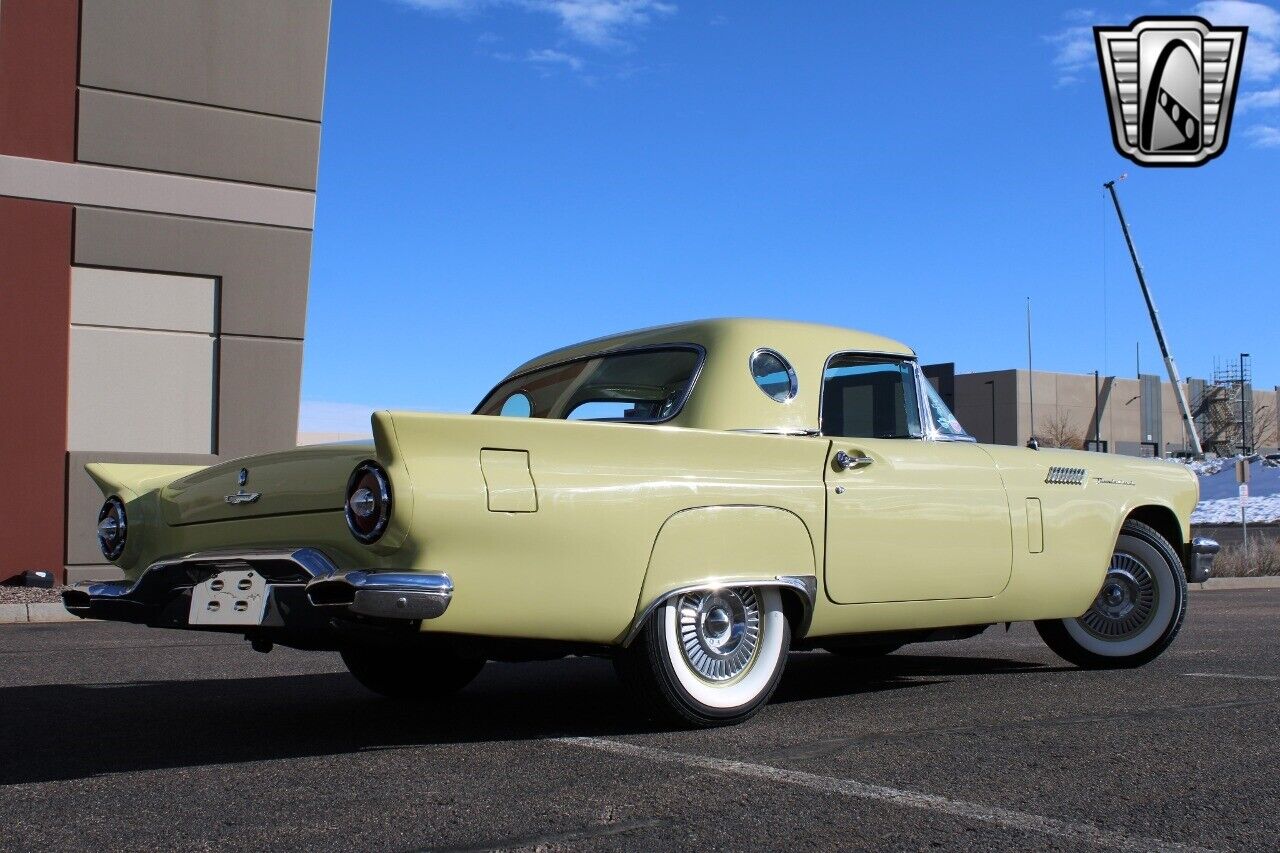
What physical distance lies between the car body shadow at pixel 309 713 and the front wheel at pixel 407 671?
85mm

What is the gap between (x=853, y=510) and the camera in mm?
5117

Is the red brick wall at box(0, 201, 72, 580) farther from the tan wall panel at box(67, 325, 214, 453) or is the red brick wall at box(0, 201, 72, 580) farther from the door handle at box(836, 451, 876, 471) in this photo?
the door handle at box(836, 451, 876, 471)

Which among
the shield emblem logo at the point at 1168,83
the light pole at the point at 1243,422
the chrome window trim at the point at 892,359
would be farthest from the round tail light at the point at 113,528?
the light pole at the point at 1243,422

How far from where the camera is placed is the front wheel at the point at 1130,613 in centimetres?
664

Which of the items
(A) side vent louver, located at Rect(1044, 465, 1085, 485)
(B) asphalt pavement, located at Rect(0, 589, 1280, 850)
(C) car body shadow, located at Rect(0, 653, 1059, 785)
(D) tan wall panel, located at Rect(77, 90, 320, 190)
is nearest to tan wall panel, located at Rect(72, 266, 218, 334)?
(D) tan wall panel, located at Rect(77, 90, 320, 190)

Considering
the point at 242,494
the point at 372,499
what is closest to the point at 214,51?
the point at 242,494

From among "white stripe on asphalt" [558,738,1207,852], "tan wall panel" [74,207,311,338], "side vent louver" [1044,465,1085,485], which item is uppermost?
"tan wall panel" [74,207,311,338]

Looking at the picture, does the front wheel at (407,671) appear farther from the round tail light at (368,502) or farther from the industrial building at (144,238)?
the industrial building at (144,238)

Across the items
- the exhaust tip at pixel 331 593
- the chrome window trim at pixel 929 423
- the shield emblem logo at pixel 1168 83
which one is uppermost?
the shield emblem logo at pixel 1168 83

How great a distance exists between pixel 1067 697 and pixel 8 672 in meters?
5.42

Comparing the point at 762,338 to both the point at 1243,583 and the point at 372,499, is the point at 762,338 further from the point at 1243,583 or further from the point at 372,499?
the point at 1243,583

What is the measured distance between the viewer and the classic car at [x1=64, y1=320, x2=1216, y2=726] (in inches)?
159

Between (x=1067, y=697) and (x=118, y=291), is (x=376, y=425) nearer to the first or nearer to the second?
(x=1067, y=697)

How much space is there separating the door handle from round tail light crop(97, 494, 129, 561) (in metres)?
2.87
